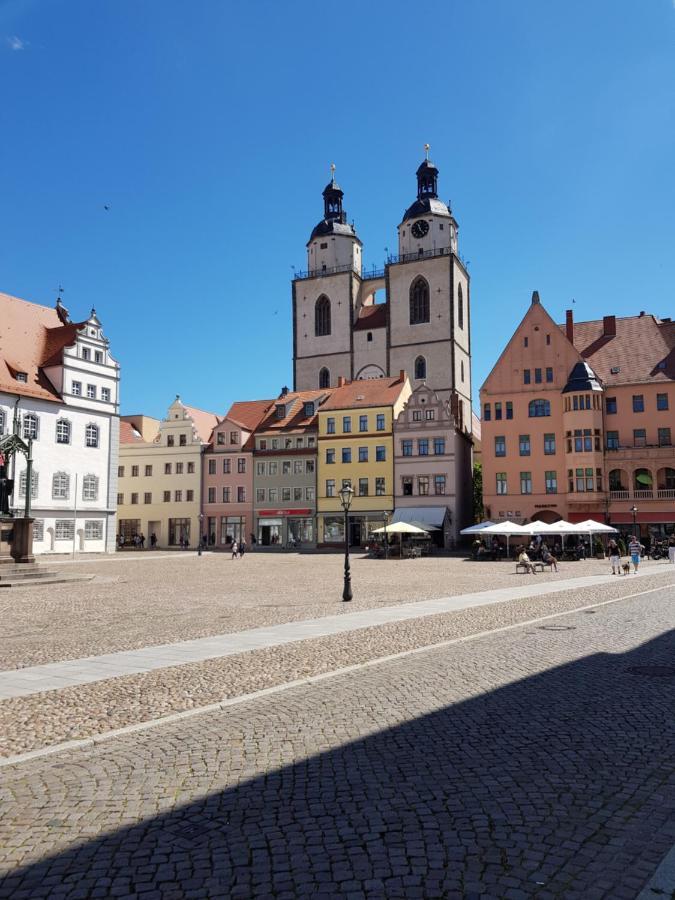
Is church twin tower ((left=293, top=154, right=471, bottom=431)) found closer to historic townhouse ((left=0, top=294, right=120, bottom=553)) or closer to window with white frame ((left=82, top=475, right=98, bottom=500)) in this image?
historic townhouse ((left=0, top=294, right=120, bottom=553))

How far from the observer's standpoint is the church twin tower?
278 ft

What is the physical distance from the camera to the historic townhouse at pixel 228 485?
2901 inches

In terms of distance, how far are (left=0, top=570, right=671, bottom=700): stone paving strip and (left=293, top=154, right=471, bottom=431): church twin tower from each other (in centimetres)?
6267

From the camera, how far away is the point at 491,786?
6094 mm

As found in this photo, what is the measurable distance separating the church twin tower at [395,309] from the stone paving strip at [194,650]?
6267cm

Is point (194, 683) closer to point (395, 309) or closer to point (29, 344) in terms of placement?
point (29, 344)

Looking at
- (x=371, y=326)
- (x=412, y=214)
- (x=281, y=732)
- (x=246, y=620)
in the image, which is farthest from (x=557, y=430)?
(x=281, y=732)

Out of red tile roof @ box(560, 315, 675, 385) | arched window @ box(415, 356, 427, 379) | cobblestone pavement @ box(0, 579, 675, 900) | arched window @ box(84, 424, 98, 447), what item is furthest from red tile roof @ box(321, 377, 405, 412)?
cobblestone pavement @ box(0, 579, 675, 900)

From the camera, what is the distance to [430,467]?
6631 centimetres

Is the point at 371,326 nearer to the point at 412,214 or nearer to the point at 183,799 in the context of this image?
the point at 412,214

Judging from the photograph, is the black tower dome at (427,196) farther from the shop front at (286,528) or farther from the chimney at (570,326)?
the shop front at (286,528)

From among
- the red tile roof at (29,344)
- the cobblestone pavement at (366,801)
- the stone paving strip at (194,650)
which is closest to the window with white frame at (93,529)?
the red tile roof at (29,344)

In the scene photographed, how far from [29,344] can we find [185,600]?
46.5 metres

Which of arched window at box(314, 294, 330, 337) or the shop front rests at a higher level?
arched window at box(314, 294, 330, 337)
